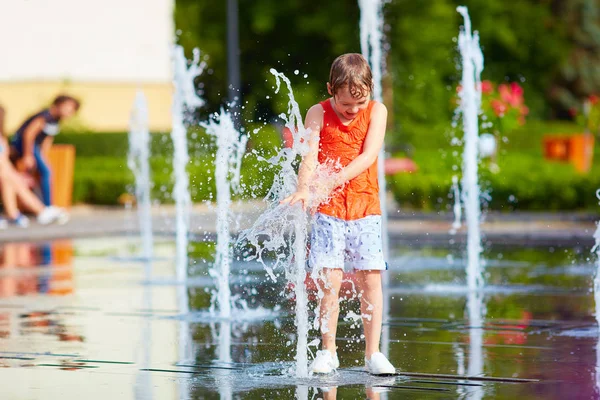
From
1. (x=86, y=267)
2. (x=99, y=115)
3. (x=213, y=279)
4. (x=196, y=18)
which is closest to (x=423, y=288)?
(x=213, y=279)

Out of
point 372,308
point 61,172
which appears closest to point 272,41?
point 61,172

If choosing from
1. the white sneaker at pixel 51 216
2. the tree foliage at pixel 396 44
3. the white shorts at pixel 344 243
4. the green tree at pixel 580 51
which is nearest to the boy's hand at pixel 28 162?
the white sneaker at pixel 51 216

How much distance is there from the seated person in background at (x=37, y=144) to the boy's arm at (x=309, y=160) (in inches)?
507

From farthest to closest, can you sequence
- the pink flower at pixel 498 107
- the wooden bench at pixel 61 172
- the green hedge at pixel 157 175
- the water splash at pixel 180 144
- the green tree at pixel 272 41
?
the green tree at pixel 272 41, the green hedge at pixel 157 175, the pink flower at pixel 498 107, the wooden bench at pixel 61 172, the water splash at pixel 180 144

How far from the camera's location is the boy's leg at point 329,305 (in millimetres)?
6457

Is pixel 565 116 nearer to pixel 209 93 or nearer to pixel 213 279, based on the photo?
pixel 209 93

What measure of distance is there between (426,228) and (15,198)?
19.2 feet

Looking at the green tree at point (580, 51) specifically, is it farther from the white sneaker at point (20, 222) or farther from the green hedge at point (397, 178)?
the white sneaker at point (20, 222)

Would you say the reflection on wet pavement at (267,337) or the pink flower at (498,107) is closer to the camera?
the reflection on wet pavement at (267,337)

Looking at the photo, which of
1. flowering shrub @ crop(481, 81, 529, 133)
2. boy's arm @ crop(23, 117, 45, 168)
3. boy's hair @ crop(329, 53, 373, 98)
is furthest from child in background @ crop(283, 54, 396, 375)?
flowering shrub @ crop(481, 81, 529, 133)

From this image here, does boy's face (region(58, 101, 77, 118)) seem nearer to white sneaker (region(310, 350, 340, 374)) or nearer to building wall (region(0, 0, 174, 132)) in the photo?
building wall (region(0, 0, 174, 132))

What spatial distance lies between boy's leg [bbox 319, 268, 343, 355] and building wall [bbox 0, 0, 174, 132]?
2469cm

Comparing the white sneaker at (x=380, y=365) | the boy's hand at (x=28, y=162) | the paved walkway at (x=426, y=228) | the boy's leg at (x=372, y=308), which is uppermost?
the boy's hand at (x=28, y=162)

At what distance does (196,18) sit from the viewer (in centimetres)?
4375
